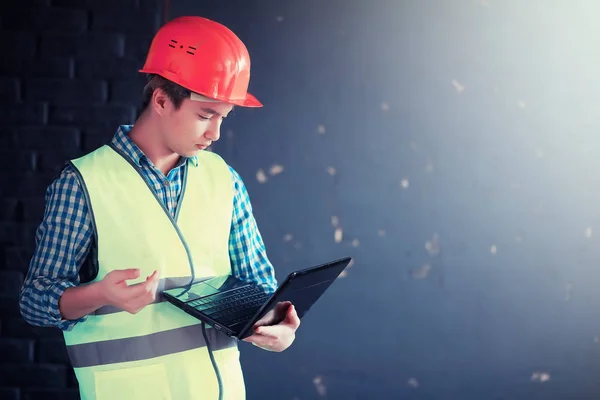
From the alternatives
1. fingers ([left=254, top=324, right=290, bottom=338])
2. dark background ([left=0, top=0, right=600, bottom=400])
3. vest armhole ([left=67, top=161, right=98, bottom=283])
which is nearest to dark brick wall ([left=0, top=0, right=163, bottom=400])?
dark background ([left=0, top=0, right=600, bottom=400])

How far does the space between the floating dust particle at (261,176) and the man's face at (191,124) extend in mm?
1003

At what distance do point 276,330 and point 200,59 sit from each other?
619mm

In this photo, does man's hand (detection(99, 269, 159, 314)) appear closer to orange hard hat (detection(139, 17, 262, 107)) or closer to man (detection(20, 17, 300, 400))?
man (detection(20, 17, 300, 400))

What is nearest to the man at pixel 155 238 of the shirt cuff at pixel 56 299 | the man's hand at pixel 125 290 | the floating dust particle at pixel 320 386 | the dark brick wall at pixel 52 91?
the shirt cuff at pixel 56 299

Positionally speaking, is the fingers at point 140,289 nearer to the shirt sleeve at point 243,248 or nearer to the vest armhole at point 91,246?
the vest armhole at point 91,246

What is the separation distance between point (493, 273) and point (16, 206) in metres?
1.78

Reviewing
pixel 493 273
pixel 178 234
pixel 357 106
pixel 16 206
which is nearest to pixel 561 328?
pixel 493 273

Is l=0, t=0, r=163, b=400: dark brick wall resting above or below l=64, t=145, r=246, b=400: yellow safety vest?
above

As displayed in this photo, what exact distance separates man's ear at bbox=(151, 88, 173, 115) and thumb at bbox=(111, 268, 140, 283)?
422mm

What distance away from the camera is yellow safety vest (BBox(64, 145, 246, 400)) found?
1472 mm

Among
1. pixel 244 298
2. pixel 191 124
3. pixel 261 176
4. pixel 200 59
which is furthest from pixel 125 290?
pixel 261 176

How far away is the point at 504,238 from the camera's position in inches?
106

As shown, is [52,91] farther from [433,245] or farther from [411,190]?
[433,245]

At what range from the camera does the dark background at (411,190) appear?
98.8 inches
